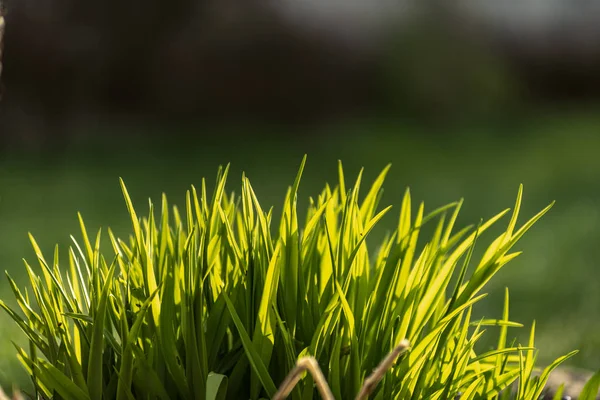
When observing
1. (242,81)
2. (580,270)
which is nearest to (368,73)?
(242,81)

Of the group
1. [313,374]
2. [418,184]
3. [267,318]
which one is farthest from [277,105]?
[313,374]

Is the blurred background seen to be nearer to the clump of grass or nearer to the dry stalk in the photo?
the clump of grass

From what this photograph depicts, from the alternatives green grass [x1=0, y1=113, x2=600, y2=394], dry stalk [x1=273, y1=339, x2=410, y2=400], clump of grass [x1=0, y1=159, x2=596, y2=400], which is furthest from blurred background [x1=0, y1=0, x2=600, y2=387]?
dry stalk [x1=273, y1=339, x2=410, y2=400]

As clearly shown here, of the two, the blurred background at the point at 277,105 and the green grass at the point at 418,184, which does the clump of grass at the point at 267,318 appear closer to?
the green grass at the point at 418,184

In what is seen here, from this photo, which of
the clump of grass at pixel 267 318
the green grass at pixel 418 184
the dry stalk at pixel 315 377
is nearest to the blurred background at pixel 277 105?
the green grass at pixel 418 184

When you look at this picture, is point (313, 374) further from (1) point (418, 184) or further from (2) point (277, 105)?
(2) point (277, 105)

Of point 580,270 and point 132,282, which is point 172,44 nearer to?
point 580,270
